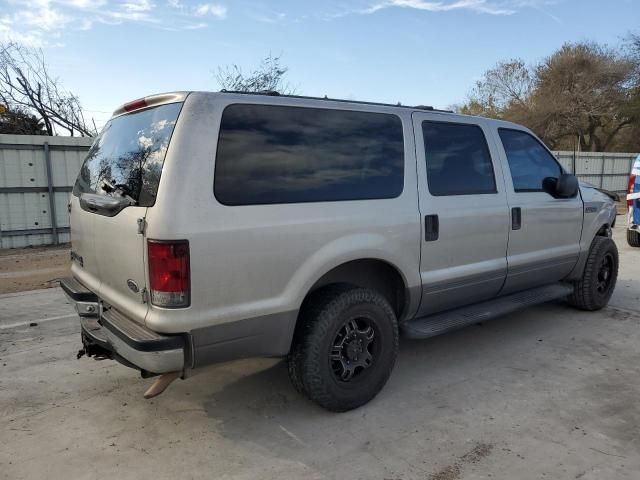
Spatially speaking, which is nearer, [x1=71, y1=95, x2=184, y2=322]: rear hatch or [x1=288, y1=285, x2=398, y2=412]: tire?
[x1=71, y1=95, x2=184, y2=322]: rear hatch

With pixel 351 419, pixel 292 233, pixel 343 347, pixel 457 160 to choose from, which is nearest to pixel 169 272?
pixel 292 233

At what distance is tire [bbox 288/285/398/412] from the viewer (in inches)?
118

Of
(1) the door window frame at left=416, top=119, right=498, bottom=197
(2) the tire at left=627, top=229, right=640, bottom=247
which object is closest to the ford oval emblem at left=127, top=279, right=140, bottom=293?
(1) the door window frame at left=416, top=119, right=498, bottom=197

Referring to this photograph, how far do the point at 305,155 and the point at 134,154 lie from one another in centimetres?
102

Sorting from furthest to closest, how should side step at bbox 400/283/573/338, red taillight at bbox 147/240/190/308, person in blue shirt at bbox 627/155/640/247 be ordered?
1. person in blue shirt at bbox 627/155/640/247
2. side step at bbox 400/283/573/338
3. red taillight at bbox 147/240/190/308

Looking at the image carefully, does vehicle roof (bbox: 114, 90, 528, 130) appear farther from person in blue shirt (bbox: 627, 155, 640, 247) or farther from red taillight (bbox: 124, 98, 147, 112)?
person in blue shirt (bbox: 627, 155, 640, 247)

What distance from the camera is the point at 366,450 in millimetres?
2805

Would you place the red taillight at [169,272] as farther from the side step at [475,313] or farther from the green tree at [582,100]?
the green tree at [582,100]

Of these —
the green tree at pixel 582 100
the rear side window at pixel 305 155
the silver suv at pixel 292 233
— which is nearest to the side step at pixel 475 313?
the silver suv at pixel 292 233

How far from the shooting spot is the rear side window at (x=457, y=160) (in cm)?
366

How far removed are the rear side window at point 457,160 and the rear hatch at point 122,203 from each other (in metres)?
1.87

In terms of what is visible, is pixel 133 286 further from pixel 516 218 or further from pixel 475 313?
pixel 516 218

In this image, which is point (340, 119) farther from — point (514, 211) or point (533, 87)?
point (533, 87)

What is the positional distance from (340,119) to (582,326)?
344 cm
